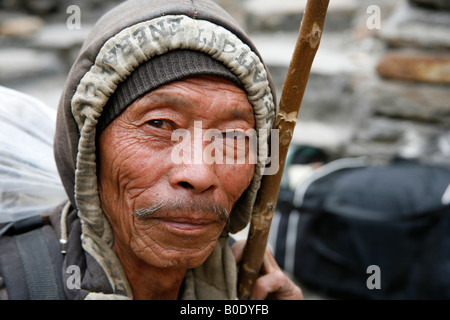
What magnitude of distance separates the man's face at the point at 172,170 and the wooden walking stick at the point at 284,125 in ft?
0.54

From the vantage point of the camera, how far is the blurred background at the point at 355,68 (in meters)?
4.36

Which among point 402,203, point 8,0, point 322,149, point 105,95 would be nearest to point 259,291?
point 105,95

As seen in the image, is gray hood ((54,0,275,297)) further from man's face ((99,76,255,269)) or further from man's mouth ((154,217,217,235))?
man's mouth ((154,217,217,235))

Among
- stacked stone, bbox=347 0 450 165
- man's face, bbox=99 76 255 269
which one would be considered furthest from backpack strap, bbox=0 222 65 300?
stacked stone, bbox=347 0 450 165

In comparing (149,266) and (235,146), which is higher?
(235,146)

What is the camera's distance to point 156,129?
5.30ft

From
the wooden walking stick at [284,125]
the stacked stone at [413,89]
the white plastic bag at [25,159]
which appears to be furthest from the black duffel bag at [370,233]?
the white plastic bag at [25,159]

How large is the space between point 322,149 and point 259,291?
328 cm

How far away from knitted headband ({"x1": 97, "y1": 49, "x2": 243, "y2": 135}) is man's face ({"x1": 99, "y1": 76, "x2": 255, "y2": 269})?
3 centimetres

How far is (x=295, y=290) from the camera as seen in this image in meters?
2.08

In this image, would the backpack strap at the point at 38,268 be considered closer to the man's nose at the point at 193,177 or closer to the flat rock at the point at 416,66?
the man's nose at the point at 193,177

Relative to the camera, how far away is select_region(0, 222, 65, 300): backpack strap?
1.61m

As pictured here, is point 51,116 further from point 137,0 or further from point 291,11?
point 291,11

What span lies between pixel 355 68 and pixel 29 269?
444cm
